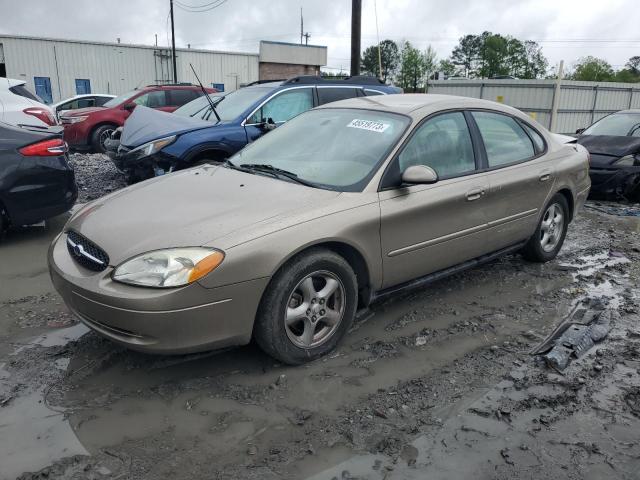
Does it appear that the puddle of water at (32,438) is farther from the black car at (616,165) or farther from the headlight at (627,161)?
the headlight at (627,161)

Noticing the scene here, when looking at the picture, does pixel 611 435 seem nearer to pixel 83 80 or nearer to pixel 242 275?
pixel 242 275

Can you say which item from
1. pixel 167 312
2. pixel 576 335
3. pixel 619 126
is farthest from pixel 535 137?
pixel 619 126

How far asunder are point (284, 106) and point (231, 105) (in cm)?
80

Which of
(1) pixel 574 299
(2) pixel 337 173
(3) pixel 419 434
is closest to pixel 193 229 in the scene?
(2) pixel 337 173

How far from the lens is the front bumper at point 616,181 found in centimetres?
854

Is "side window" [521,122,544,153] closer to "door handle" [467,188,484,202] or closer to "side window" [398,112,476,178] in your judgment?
"side window" [398,112,476,178]

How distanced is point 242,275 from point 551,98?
1930cm

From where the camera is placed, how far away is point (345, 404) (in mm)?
2986

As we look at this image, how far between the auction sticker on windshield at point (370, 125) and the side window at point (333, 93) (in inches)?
165

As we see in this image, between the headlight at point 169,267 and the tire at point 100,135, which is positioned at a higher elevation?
the headlight at point 169,267

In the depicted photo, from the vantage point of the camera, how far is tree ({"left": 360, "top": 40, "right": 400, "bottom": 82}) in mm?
82625

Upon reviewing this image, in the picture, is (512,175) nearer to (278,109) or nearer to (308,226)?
(308,226)

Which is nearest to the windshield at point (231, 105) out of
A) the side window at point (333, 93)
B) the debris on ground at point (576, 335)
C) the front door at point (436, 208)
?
the side window at point (333, 93)

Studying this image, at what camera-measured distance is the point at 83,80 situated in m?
30.5
